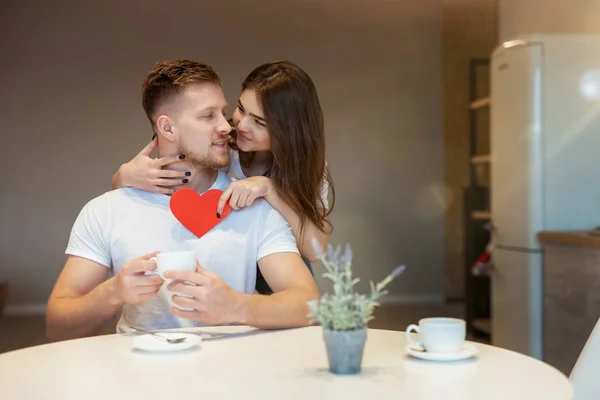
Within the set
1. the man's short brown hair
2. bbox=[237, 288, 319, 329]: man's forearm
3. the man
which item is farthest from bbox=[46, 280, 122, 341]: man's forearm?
the man's short brown hair

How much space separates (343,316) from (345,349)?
55 mm

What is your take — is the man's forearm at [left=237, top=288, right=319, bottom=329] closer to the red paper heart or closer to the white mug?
the white mug

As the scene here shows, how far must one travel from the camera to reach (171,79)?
6.65 feet

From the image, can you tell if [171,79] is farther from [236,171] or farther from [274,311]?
[274,311]

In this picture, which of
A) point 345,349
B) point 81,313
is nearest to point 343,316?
point 345,349

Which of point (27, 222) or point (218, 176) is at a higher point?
point (218, 176)

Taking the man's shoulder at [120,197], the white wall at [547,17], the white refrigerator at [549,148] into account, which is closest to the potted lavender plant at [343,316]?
the man's shoulder at [120,197]

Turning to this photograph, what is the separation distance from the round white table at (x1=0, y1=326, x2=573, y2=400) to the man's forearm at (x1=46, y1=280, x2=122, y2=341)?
0.14 metres

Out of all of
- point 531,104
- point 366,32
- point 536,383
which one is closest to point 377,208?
point 366,32

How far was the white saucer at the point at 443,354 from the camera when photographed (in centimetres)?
126

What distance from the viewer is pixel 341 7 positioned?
6082 mm

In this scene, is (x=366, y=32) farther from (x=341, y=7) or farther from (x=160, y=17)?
(x=160, y=17)

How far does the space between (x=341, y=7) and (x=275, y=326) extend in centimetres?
486

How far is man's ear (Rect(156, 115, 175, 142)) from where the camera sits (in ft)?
6.64
